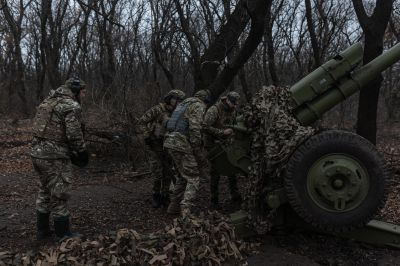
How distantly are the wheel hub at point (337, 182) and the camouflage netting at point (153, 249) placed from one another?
3.64 ft

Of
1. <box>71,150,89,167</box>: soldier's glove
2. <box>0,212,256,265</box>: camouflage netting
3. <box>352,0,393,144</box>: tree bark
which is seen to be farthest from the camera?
<box>352,0,393,144</box>: tree bark

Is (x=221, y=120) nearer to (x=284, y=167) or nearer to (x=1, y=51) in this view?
(x=284, y=167)

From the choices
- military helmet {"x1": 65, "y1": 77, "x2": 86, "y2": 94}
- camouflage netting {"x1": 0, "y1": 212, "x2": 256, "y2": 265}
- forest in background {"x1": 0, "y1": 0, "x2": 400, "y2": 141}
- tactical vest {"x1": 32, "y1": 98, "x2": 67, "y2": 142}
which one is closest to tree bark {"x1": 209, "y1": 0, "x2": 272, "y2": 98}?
forest in background {"x1": 0, "y1": 0, "x2": 400, "y2": 141}

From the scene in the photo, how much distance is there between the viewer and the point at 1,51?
38.4 metres

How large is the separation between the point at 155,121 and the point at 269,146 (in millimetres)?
2721

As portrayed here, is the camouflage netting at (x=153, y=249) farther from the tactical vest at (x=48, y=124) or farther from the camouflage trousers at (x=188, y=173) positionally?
the camouflage trousers at (x=188, y=173)

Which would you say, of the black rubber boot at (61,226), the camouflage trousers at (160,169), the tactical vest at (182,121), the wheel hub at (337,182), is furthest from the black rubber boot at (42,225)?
the wheel hub at (337,182)

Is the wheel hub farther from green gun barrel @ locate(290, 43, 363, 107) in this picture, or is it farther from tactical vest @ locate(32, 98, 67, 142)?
tactical vest @ locate(32, 98, 67, 142)

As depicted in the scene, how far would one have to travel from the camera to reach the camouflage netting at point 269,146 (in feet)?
18.3

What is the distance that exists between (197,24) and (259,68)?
3983mm

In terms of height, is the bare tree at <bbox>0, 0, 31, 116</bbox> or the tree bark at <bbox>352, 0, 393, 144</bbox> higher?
the bare tree at <bbox>0, 0, 31, 116</bbox>

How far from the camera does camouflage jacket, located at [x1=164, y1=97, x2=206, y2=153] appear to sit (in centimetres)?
698

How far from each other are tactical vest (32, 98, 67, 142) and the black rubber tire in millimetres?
2654

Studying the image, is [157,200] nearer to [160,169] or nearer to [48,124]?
[160,169]
